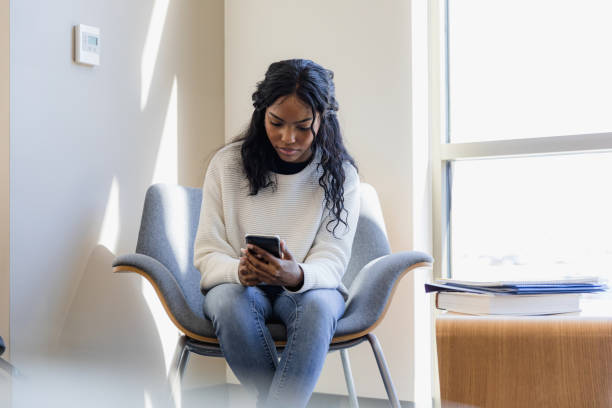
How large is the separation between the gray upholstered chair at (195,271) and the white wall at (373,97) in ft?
0.79

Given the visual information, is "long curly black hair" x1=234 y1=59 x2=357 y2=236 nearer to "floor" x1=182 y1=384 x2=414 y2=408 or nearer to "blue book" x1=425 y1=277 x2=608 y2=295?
"blue book" x1=425 y1=277 x2=608 y2=295

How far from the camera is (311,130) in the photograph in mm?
1843

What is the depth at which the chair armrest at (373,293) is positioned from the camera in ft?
5.72

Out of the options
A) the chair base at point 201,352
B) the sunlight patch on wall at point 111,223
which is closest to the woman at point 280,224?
the chair base at point 201,352

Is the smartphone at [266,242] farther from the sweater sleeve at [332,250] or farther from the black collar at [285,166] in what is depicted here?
the black collar at [285,166]

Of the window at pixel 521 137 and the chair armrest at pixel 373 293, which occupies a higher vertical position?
the window at pixel 521 137

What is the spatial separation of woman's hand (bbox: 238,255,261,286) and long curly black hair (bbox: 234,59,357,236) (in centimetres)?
28

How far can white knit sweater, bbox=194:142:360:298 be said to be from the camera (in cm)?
184

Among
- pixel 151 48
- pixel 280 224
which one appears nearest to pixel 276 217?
pixel 280 224

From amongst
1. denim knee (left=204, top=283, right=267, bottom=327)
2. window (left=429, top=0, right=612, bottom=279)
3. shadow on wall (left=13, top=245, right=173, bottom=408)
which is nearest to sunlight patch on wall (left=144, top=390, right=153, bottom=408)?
shadow on wall (left=13, top=245, right=173, bottom=408)

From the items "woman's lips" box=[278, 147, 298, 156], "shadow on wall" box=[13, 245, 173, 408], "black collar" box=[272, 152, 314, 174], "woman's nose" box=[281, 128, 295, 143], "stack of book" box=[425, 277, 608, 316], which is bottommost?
"shadow on wall" box=[13, 245, 173, 408]

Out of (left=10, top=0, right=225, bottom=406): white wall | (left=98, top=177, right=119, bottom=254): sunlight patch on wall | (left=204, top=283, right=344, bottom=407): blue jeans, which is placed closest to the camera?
(left=204, top=283, right=344, bottom=407): blue jeans

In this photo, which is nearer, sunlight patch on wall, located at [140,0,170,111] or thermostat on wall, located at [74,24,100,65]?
thermostat on wall, located at [74,24,100,65]

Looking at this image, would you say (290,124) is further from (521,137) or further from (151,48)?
(521,137)
